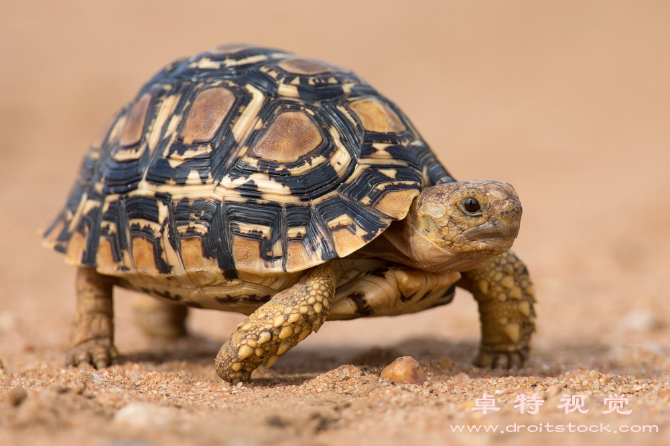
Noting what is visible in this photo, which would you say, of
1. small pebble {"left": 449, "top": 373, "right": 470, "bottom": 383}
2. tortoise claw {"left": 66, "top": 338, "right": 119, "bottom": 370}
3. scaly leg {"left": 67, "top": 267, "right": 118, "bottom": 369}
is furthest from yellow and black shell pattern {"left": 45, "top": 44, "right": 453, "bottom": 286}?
small pebble {"left": 449, "top": 373, "right": 470, "bottom": 383}

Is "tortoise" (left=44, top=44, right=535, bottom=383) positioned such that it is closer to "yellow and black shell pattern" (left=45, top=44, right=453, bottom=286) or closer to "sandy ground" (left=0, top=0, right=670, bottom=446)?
"yellow and black shell pattern" (left=45, top=44, right=453, bottom=286)

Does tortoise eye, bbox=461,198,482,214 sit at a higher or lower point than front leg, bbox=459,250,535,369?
higher

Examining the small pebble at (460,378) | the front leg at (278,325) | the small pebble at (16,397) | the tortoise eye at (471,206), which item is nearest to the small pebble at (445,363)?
the small pebble at (460,378)

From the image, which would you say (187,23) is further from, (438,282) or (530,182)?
(438,282)

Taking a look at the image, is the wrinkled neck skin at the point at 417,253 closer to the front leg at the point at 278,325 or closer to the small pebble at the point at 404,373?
the front leg at the point at 278,325

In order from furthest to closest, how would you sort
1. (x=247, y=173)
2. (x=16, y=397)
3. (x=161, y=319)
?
(x=161, y=319) < (x=247, y=173) < (x=16, y=397)

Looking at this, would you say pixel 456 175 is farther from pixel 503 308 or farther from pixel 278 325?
pixel 278 325

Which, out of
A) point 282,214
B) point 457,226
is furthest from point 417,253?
point 282,214
